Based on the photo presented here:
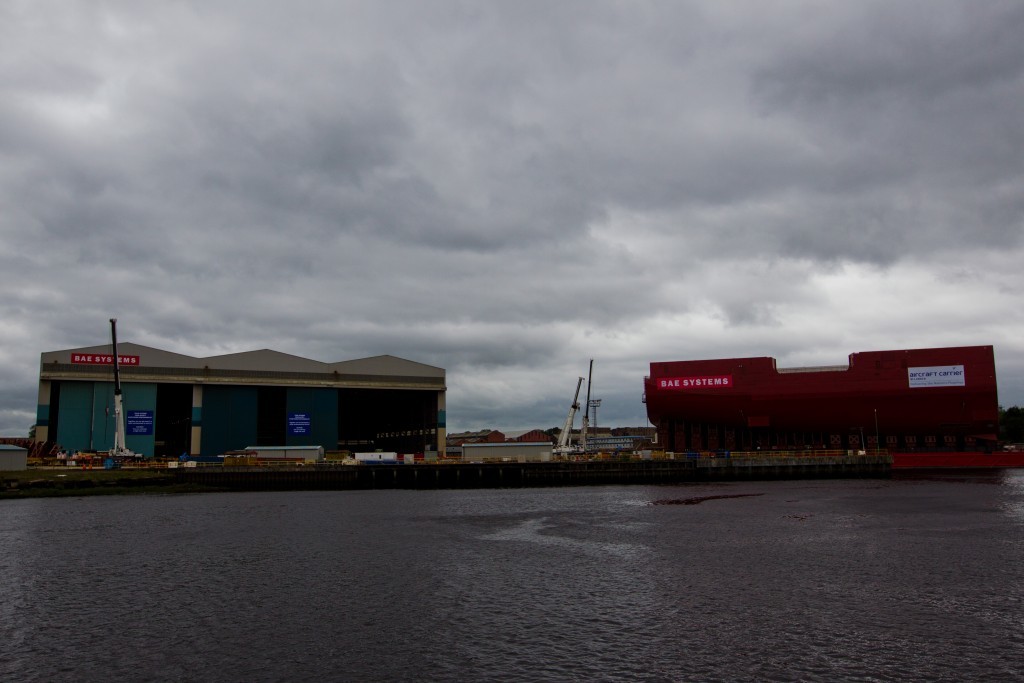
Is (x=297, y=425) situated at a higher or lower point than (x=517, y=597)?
higher

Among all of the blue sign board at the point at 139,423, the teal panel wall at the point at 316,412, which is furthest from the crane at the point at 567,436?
the blue sign board at the point at 139,423

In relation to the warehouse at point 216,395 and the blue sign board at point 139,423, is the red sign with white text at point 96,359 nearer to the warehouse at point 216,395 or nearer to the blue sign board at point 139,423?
the warehouse at point 216,395

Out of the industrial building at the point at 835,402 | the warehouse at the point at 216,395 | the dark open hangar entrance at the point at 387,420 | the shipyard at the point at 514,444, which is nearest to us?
the shipyard at the point at 514,444

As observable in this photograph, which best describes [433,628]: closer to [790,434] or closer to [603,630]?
[603,630]

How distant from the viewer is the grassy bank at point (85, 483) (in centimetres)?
5862

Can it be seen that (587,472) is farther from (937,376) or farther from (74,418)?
(74,418)

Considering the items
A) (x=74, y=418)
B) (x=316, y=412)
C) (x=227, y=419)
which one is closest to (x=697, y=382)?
(x=316, y=412)

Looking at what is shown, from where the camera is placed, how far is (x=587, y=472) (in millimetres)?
80812

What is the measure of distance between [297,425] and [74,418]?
82.1ft

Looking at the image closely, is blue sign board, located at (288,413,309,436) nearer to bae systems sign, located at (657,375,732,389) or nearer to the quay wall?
the quay wall

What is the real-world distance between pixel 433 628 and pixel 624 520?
25183mm

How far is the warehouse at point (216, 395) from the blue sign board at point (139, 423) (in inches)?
4.3

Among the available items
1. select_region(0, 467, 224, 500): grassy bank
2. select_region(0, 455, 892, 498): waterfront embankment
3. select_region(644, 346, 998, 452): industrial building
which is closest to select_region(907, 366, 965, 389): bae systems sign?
select_region(644, 346, 998, 452): industrial building

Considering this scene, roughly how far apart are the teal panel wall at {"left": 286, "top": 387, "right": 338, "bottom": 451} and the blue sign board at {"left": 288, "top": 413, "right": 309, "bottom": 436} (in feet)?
0.95
